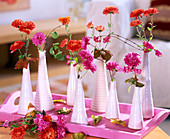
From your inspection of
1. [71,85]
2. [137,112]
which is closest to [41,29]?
[71,85]

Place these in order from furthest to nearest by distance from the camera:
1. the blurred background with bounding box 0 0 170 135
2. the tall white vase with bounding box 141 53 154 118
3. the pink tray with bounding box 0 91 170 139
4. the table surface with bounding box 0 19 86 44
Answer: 1. the table surface with bounding box 0 19 86 44
2. the blurred background with bounding box 0 0 170 135
3. the tall white vase with bounding box 141 53 154 118
4. the pink tray with bounding box 0 91 170 139

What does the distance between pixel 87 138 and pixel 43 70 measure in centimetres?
35

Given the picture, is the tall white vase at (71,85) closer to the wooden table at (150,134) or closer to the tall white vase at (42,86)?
the tall white vase at (42,86)

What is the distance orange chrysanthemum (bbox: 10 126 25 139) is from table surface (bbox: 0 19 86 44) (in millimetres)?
2045

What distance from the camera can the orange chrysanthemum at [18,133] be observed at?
1.27m

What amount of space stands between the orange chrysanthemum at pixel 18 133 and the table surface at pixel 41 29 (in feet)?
6.71

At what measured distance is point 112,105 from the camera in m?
1.36

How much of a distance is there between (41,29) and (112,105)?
219cm

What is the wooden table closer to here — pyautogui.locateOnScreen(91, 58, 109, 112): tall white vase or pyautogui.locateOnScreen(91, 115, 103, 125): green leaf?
pyautogui.locateOnScreen(91, 115, 103, 125): green leaf

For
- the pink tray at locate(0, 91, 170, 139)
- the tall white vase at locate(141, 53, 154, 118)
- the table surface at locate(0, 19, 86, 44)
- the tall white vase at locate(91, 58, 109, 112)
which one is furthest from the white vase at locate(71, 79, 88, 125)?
the table surface at locate(0, 19, 86, 44)

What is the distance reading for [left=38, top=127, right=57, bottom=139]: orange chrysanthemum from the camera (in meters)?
1.26

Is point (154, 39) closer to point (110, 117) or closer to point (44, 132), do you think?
point (110, 117)

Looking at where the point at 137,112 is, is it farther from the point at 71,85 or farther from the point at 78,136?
the point at 71,85

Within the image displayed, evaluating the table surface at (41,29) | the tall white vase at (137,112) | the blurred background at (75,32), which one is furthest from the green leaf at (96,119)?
the table surface at (41,29)
